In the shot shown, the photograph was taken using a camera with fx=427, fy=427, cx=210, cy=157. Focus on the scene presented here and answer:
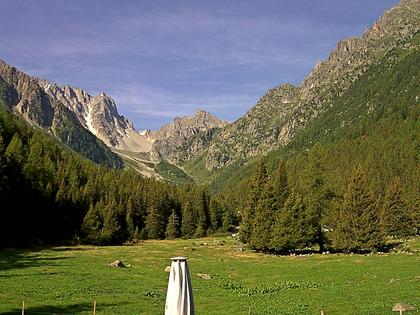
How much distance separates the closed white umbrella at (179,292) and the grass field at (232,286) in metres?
17.9

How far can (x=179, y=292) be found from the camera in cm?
1182

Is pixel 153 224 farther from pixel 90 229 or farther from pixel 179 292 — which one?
pixel 179 292

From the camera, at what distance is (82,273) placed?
160ft

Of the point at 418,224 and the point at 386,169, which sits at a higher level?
the point at 386,169

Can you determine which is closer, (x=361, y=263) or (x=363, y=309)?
(x=363, y=309)

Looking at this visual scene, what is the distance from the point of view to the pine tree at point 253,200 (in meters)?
85.6

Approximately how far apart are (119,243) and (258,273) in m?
65.3

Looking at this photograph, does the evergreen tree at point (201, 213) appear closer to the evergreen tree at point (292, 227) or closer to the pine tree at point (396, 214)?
the pine tree at point (396, 214)

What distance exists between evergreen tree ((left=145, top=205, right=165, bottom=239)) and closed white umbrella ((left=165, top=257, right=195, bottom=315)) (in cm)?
11799

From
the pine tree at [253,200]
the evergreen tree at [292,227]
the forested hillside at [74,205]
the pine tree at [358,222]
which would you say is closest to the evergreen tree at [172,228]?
the forested hillside at [74,205]

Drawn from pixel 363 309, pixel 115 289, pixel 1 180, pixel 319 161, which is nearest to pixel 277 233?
pixel 319 161

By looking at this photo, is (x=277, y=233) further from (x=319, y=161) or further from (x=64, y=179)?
(x=64, y=179)

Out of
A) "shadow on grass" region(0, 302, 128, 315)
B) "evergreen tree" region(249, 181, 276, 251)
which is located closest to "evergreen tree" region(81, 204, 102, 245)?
"evergreen tree" region(249, 181, 276, 251)

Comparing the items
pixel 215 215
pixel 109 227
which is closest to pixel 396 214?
pixel 109 227
